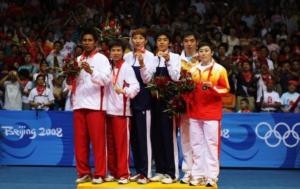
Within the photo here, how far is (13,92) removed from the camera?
1434 centimetres

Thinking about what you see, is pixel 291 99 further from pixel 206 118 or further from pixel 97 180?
pixel 97 180

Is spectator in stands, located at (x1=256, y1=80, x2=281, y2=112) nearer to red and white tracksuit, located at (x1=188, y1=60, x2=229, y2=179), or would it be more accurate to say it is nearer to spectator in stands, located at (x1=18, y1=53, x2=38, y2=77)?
spectator in stands, located at (x1=18, y1=53, x2=38, y2=77)

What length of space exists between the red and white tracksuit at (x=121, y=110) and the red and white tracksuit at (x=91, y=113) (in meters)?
0.11

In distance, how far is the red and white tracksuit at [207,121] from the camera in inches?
336

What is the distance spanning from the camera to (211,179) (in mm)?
8492

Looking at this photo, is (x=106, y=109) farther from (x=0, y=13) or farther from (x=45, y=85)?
(x=0, y=13)

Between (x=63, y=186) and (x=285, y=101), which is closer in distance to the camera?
(x=63, y=186)

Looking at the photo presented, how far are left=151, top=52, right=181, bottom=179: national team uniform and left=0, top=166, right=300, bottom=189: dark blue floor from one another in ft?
7.95

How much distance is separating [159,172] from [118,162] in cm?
59

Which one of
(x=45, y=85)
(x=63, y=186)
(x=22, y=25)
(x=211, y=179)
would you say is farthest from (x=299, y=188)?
(x=22, y=25)

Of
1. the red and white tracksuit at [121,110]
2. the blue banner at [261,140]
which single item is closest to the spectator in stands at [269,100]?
the blue banner at [261,140]

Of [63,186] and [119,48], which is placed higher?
[119,48]

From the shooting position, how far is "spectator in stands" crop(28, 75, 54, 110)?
45.3 feet

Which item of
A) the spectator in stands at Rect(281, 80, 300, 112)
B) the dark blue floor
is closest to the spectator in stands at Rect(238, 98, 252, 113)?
the spectator in stands at Rect(281, 80, 300, 112)
